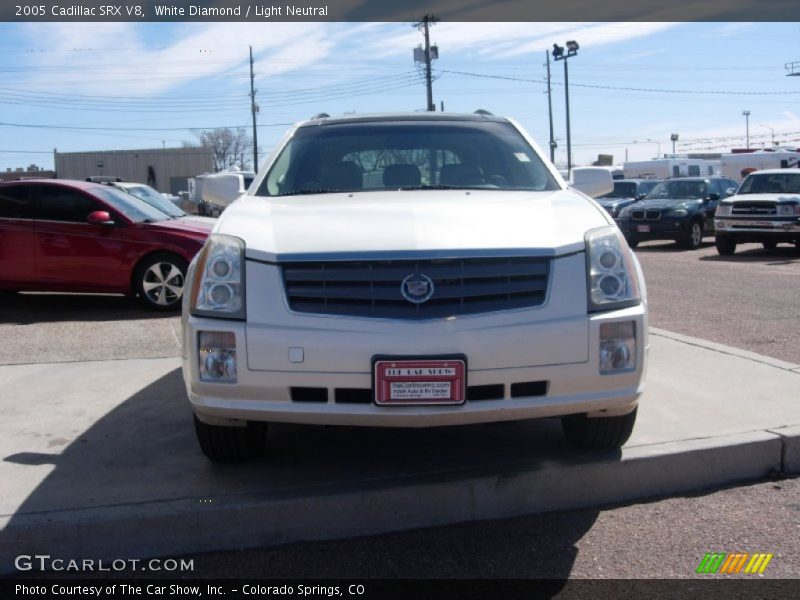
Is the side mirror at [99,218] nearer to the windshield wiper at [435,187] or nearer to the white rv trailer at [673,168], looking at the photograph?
the windshield wiper at [435,187]

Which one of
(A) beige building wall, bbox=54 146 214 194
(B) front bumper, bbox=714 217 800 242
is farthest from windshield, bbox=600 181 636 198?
(A) beige building wall, bbox=54 146 214 194

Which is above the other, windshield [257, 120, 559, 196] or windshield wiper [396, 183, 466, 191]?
windshield [257, 120, 559, 196]

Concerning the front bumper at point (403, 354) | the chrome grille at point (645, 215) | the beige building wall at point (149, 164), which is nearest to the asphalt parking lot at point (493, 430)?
the front bumper at point (403, 354)

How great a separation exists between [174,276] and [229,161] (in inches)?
3242

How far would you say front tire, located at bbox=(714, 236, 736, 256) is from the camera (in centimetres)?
1800

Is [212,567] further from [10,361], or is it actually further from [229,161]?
[229,161]

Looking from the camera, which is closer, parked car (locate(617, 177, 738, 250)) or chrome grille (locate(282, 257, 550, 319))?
chrome grille (locate(282, 257, 550, 319))

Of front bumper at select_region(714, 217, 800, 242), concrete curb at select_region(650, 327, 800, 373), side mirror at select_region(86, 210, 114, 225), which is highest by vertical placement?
side mirror at select_region(86, 210, 114, 225)

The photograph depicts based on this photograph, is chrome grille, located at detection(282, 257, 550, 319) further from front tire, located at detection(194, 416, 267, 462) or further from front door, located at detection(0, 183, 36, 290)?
front door, located at detection(0, 183, 36, 290)

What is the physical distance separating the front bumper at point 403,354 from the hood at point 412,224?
0.34 m

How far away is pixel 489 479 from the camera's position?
13.0 feet

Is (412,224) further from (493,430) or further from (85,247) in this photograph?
(85,247)

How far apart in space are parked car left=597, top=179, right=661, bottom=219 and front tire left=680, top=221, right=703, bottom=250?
3935 mm

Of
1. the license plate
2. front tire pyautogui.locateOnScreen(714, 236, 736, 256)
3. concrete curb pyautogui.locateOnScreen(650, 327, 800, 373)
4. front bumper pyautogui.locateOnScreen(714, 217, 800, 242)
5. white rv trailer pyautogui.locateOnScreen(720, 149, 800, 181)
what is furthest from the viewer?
white rv trailer pyautogui.locateOnScreen(720, 149, 800, 181)
